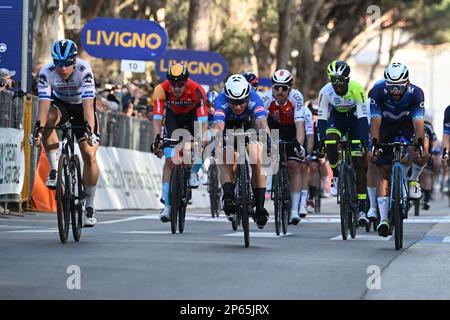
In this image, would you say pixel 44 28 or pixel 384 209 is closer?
pixel 384 209

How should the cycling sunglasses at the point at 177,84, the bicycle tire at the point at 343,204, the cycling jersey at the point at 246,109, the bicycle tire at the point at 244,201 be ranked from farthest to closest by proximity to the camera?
the cycling sunglasses at the point at 177,84, the bicycle tire at the point at 343,204, the cycling jersey at the point at 246,109, the bicycle tire at the point at 244,201

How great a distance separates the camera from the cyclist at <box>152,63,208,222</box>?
15.4 m

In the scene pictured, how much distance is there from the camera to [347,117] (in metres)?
15.9

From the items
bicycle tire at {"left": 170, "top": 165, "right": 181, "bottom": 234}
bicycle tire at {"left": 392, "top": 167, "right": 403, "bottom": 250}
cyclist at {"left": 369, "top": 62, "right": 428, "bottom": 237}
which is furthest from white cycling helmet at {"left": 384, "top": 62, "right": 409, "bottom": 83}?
bicycle tire at {"left": 170, "top": 165, "right": 181, "bottom": 234}

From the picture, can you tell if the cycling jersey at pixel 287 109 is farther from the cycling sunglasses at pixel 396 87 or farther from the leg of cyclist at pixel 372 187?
the cycling sunglasses at pixel 396 87

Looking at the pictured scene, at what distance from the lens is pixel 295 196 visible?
1681 centimetres

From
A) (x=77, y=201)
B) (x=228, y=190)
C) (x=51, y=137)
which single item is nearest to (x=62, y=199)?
(x=77, y=201)

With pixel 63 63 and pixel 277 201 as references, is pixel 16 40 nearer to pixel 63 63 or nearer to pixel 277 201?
pixel 277 201

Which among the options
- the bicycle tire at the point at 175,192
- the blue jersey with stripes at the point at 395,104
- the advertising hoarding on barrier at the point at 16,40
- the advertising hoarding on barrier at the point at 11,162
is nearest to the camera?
the blue jersey with stripes at the point at 395,104

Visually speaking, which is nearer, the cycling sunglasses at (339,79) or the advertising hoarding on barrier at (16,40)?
the cycling sunglasses at (339,79)

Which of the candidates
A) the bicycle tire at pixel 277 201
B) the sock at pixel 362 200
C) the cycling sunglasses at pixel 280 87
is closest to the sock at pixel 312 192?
the cycling sunglasses at pixel 280 87

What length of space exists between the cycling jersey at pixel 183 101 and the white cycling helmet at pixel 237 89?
2.06 metres

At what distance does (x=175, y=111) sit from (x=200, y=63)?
15.1 meters

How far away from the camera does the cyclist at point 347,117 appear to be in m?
15.6
